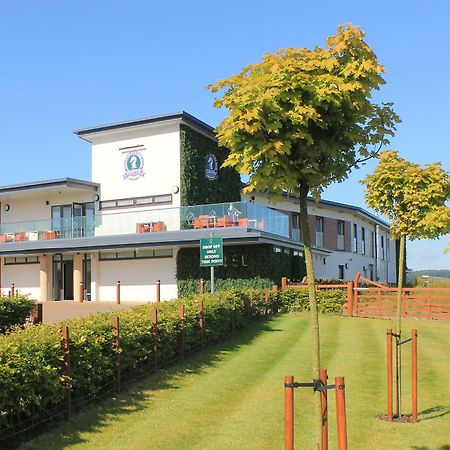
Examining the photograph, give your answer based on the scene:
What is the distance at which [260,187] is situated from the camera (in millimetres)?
5586

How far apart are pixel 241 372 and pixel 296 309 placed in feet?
42.9

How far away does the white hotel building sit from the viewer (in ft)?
90.7

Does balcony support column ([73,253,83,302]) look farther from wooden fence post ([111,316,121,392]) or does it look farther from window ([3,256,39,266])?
wooden fence post ([111,316,121,392])

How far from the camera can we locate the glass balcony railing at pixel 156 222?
26531mm

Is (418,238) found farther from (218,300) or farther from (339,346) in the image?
(218,300)

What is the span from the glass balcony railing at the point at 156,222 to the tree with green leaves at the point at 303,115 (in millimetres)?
20366

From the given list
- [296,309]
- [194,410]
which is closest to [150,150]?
[296,309]

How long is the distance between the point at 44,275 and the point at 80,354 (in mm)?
26103

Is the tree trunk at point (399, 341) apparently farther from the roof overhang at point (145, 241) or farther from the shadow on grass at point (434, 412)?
the roof overhang at point (145, 241)

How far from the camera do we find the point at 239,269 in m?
28.2

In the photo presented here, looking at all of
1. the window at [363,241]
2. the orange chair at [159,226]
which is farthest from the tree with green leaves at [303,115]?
the window at [363,241]

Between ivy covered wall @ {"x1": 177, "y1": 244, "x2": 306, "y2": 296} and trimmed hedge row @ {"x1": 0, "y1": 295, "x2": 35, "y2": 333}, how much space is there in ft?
37.1

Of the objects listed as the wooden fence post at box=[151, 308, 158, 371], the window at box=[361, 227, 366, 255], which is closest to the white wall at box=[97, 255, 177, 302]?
the wooden fence post at box=[151, 308, 158, 371]

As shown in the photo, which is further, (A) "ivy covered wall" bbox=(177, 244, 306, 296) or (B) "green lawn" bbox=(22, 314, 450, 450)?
(A) "ivy covered wall" bbox=(177, 244, 306, 296)
